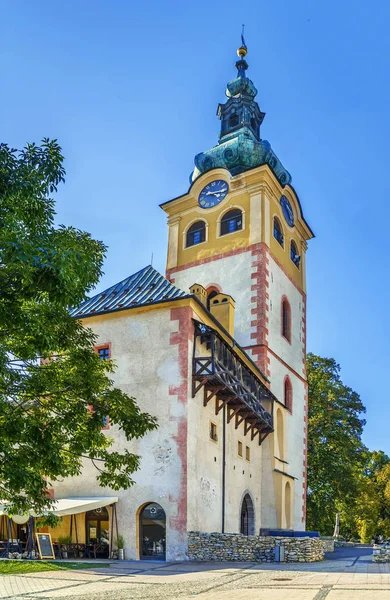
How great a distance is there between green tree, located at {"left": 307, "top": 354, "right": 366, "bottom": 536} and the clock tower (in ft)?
16.9

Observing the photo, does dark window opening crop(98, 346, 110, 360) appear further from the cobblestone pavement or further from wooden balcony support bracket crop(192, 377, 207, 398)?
the cobblestone pavement

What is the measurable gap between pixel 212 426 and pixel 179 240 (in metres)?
16.3

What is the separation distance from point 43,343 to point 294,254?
30.5 meters

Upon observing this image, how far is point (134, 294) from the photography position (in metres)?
24.5

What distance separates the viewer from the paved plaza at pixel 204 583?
12.4 meters

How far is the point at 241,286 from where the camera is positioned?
1335 inches

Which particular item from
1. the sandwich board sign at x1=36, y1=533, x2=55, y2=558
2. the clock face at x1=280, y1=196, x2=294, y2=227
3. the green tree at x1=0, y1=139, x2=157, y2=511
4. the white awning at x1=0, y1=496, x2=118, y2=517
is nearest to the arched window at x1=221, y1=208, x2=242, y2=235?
the clock face at x1=280, y1=196, x2=294, y2=227

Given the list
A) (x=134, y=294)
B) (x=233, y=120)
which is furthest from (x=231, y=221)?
(x=134, y=294)

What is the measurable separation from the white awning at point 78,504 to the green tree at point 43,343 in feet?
27.6

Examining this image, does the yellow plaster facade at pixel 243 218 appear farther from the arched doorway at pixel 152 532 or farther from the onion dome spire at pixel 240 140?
the arched doorway at pixel 152 532

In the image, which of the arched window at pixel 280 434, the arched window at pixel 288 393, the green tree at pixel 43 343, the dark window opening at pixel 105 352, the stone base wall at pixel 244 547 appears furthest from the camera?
the arched window at pixel 288 393

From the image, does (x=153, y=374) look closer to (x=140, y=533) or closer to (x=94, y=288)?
(x=140, y=533)

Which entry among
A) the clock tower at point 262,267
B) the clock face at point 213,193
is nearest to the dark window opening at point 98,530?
the clock tower at point 262,267

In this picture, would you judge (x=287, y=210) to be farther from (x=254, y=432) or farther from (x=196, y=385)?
(x=196, y=385)
